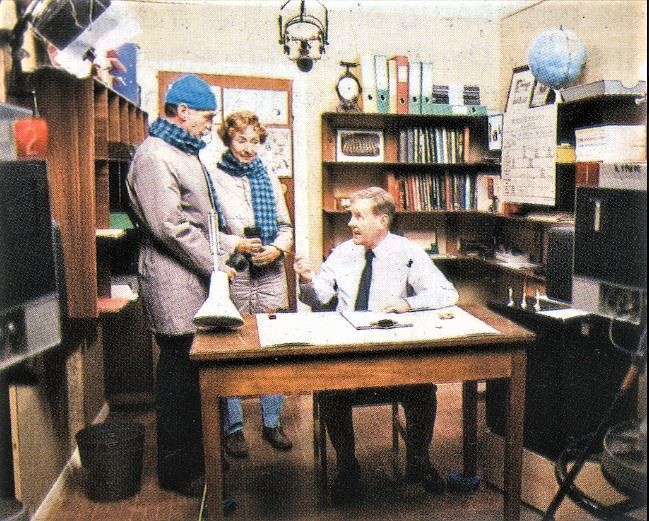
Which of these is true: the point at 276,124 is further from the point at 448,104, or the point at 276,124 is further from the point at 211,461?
the point at 211,461

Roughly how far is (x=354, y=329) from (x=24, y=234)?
1.05 metres

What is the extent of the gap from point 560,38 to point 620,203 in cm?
218

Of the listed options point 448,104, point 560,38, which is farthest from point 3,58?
point 448,104

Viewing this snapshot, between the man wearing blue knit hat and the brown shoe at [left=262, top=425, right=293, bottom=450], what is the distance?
20.0 inches

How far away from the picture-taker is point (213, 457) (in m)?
1.97

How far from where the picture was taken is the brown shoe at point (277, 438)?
301 cm

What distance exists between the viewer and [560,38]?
3381 mm

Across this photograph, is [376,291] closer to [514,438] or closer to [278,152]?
[514,438]

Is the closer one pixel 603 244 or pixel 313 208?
pixel 603 244

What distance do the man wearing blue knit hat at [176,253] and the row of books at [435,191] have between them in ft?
7.36

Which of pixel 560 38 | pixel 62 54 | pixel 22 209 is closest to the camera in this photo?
pixel 22 209

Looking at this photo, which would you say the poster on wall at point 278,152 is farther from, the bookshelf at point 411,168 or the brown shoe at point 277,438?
the brown shoe at point 277,438

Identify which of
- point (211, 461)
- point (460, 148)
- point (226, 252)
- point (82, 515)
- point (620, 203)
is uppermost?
point (460, 148)

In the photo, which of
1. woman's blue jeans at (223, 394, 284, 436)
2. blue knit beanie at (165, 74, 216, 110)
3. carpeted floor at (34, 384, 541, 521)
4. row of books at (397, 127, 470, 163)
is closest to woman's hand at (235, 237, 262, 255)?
blue knit beanie at (165, 74, 216, 110)
